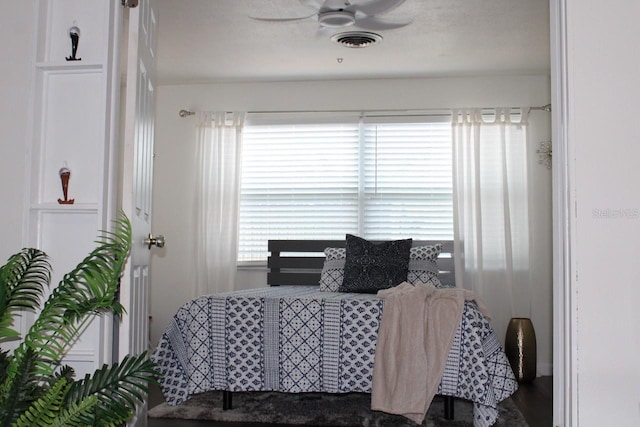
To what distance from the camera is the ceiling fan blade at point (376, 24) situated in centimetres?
436

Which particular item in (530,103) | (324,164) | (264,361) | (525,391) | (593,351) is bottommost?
(525,391)

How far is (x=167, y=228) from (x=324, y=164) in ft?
5.52

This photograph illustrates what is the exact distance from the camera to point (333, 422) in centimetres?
402

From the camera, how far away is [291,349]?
13.1 ft

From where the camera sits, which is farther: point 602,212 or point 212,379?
point 212,379

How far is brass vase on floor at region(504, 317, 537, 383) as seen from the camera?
555 centimetres

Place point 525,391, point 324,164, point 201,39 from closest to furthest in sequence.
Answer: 1. point 525,391
2. point 201,39
3. point 324,164

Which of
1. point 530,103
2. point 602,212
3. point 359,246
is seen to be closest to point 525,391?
point 359,246

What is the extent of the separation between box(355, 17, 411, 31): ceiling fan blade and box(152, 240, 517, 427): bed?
1728 millimetres

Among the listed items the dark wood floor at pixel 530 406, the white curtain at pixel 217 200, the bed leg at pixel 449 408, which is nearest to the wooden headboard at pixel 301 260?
the white curtain at pixel 217 200

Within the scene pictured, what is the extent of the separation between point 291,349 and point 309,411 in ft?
1.64

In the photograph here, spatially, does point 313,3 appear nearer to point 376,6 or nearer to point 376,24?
point 376,6

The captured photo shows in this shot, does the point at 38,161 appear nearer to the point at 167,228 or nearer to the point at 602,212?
the point at 602,212

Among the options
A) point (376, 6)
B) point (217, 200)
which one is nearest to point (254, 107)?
point (217, 200)
